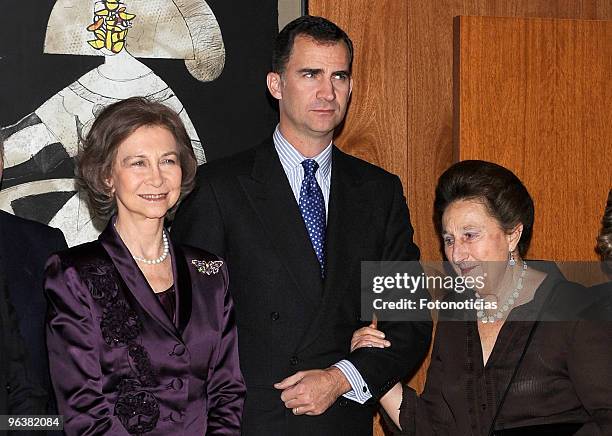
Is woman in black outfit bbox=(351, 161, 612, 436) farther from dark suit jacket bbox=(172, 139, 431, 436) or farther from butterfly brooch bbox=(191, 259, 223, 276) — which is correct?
butterfly brooch bbox=(191, 259, 223, 276)

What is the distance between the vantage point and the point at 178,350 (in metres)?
2.50

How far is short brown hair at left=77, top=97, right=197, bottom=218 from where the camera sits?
8.54 ft

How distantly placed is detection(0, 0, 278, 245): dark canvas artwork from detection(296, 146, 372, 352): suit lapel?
2.60ft

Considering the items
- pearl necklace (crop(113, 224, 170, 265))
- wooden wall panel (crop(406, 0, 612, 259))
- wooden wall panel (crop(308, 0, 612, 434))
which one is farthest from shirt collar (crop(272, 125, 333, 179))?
wooden wall panel (crop(406, 0, 612, 259))

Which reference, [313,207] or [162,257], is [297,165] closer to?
[313,207]

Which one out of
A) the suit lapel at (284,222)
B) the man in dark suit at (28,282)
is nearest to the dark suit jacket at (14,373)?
the man in dark suit at (28,282)

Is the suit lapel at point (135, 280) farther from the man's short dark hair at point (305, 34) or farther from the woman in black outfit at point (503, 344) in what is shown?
the man's short dark hair at point (305, 34)

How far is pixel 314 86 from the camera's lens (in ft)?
9.95

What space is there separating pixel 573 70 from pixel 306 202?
1696 millimetres

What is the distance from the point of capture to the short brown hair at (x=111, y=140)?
260 cm

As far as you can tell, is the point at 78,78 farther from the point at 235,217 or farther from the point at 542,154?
the point at 542,154

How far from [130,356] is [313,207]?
88 cm

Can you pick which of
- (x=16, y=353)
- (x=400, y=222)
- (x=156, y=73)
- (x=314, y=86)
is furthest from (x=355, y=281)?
(x=156, y=73)

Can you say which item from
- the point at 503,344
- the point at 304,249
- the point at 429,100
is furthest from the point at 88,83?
the point at 503,344
